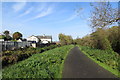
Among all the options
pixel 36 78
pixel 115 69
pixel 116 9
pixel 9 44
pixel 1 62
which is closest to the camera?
pixel 36 78

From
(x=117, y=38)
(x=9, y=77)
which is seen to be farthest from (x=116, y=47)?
(x=9, y=77)

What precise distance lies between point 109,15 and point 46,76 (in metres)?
8.08

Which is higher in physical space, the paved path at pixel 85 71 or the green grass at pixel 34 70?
the green grass at pixel 34 70

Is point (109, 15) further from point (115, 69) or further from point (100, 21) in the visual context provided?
point (115, 69)

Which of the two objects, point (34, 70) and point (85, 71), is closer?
point (34, 70)

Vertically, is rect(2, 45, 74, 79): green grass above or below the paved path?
above

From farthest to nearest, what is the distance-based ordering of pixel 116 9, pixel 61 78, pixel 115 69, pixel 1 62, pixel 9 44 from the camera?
pixel 9 44 → pixel 116 9 → pixel 1 62 → pixel 115 69 → pixel 61 78

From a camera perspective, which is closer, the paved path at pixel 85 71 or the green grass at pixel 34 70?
the green grass at pixel 34 70

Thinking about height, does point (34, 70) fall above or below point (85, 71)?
above

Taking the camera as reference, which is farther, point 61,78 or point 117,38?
point 117,38

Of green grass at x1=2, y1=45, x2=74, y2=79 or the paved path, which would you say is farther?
the paved path

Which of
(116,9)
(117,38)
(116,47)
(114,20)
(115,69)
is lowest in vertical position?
(115,69)

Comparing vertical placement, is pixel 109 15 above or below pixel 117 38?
above

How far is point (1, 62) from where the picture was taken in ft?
30.7
